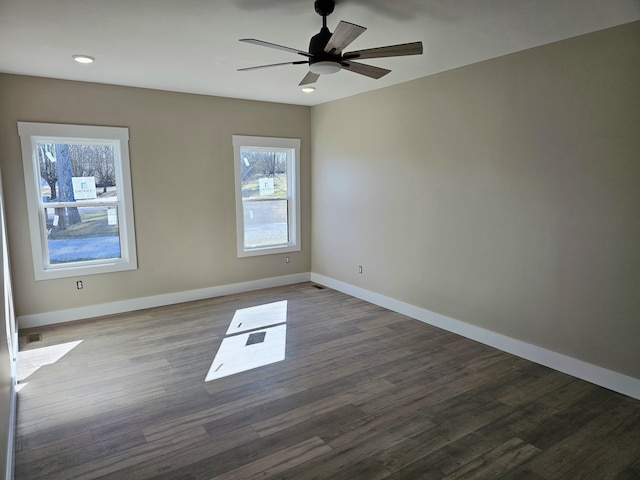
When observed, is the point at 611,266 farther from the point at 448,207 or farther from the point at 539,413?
the point at 448,207

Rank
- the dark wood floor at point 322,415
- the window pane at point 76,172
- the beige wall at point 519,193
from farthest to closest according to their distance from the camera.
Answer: the window pane at point 76,172 < the beige wall at point 519,193 < the dark wood floor at point 322,415

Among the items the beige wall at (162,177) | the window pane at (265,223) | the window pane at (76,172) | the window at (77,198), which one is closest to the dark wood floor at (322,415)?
the beige wall at (162,177)

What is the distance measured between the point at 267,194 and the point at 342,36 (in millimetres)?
3798

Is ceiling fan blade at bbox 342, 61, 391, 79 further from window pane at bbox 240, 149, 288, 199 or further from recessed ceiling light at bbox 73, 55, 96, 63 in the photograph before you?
window pane at bbox 240, 149, 288, 199

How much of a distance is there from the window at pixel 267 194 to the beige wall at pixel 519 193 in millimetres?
1158

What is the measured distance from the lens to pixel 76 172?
15.1 ft

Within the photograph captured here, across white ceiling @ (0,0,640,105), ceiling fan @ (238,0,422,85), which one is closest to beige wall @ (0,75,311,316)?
white ceiling @ (0,0,640,105)

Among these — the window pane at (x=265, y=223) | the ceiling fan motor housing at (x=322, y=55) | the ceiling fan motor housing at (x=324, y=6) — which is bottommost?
the window pane at (x=265, y=223)

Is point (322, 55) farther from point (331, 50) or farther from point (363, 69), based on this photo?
point (363, 69)

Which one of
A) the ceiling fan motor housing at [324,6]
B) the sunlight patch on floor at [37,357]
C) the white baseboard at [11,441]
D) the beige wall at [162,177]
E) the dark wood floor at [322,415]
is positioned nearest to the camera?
the white baseboard at [11,441]

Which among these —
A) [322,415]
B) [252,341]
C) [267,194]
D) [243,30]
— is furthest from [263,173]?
[322,415]

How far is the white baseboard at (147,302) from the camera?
14.8 ft

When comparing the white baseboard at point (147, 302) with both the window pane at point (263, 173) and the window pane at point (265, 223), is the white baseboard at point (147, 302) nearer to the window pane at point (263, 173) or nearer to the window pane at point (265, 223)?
the window pane at point (265, 223)

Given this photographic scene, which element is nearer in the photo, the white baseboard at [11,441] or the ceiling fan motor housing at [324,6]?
the white baseboard at [11,441]
